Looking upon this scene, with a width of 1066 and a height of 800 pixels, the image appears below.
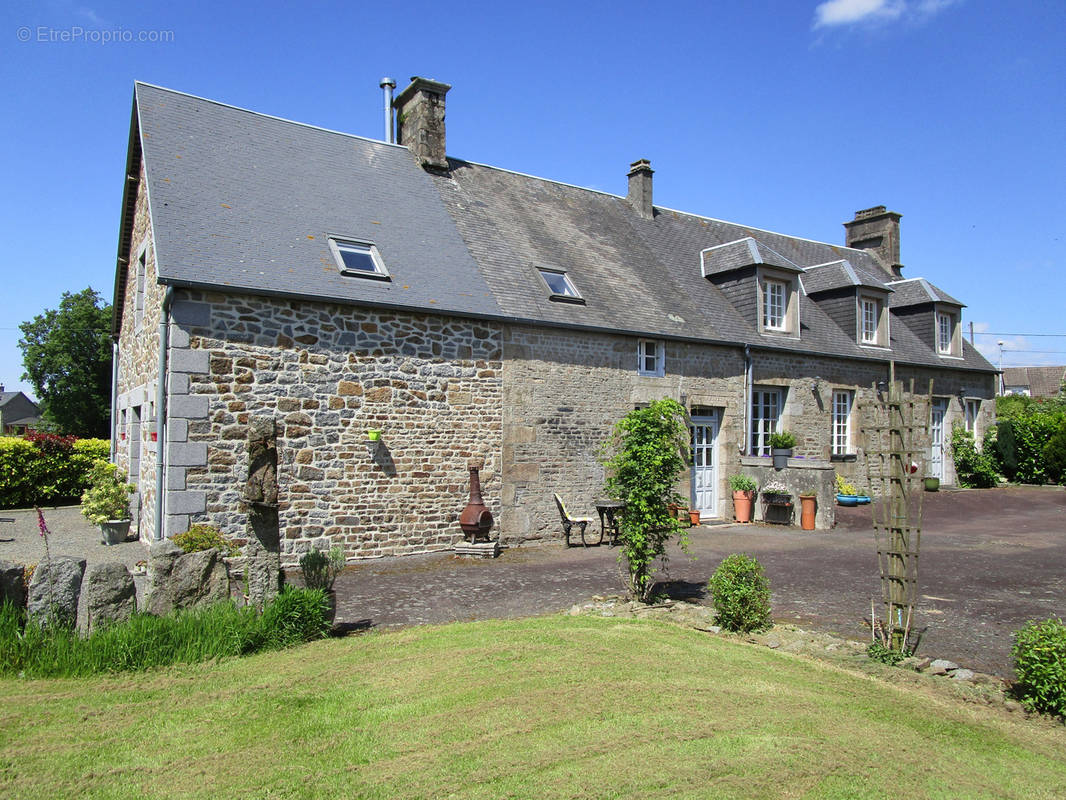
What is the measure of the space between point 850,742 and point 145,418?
11.1 metres

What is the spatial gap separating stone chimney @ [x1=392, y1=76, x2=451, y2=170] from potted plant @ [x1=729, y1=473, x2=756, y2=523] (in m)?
9.01

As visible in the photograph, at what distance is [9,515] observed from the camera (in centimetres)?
1556

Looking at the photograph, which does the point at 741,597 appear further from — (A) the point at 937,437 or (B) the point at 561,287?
(A) the point at 937,437

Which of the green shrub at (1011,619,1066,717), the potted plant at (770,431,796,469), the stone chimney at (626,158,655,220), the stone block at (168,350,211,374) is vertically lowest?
the green shrub at (1011,619,1066,717)

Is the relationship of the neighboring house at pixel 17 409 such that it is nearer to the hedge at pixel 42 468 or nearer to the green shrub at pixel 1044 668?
the hedge at pixel 42 468

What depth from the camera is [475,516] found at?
11.4m

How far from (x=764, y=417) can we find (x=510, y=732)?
13.5 metres

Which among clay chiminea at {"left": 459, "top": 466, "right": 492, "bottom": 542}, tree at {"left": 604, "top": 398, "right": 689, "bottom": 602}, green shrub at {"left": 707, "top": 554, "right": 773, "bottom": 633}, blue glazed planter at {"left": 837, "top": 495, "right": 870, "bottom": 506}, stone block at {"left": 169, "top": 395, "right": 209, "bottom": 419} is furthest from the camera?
blue glazed planter at {"left": 837, "top": 495, "right": 870, "bottom": 506}

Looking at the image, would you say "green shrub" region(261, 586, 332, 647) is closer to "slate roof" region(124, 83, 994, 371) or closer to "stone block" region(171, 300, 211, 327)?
"stone block" region(171, 300, 211, 327)

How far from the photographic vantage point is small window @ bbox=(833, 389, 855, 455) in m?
18.0

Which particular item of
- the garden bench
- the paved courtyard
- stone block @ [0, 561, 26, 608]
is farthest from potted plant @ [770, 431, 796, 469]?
stone block @ [0, 561, 26, 608]

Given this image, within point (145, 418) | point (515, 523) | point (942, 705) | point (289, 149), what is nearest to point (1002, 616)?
point (942, 705)

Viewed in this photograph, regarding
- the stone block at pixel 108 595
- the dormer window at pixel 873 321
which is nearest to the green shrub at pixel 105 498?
the stone block at pixel 108 595

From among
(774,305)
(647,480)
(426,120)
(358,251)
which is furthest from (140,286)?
(774,305)
